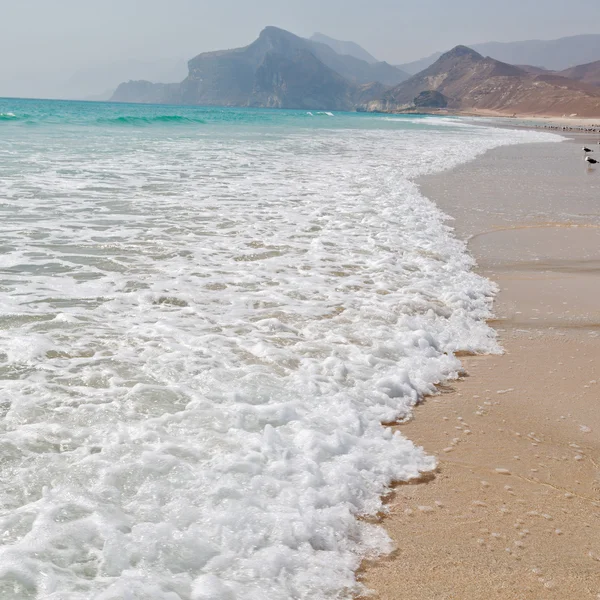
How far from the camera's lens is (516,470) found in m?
2.86

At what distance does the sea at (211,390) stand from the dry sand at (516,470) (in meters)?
0.17

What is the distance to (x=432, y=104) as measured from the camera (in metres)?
165

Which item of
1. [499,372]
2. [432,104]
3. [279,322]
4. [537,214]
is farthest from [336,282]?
[432,104]

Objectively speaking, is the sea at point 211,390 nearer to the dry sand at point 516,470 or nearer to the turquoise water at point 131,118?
the dry sand at point 516,470

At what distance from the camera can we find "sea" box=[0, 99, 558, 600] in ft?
7.18

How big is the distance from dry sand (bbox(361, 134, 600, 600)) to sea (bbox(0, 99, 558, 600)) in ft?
0.55

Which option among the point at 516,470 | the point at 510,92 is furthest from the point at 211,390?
the point at 510,92

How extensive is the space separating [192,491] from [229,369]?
4.08 feet

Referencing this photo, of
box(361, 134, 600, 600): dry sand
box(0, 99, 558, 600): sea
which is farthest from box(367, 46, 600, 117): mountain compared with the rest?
box(361, 134, 600, 600): dry sand

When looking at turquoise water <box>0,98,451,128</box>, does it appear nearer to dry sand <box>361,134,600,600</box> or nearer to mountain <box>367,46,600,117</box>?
dry sand <box>361,134,600,600</box>

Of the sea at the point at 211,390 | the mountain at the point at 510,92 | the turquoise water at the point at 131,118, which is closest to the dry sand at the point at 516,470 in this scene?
the sea at the point at 211,390

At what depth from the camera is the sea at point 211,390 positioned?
2188 mm

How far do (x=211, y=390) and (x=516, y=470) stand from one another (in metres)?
1.72

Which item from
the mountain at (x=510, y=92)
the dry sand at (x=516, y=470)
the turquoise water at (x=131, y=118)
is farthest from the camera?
the mountain at (x=510, y=92)
